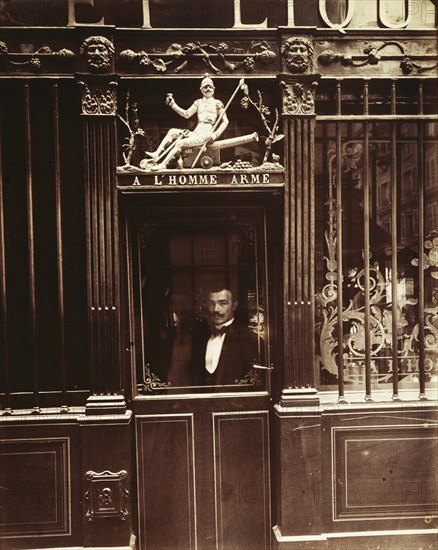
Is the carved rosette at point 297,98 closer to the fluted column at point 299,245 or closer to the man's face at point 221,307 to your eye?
the fluted column at point 299,245

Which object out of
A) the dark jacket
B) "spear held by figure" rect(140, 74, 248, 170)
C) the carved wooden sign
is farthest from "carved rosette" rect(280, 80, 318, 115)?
the dark jacket

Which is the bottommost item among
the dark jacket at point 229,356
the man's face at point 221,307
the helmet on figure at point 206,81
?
the dark jacket at point 229,356

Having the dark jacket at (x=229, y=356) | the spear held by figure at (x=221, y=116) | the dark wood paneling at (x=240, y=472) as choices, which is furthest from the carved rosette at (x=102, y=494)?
the spear held by figure at (x=221, y=116)

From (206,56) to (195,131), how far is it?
25.2 inches

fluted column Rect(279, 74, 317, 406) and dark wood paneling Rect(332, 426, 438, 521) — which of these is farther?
dark wood paneling Rect(332, 426, 438, 521)

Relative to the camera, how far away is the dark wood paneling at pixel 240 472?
4.74 metres

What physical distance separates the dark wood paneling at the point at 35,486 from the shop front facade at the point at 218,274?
2 centimetres

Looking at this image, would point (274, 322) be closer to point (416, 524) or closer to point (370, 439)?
point (370, 439)

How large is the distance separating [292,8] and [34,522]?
16.5ft

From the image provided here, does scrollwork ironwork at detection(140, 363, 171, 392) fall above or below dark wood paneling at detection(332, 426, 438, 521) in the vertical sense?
above

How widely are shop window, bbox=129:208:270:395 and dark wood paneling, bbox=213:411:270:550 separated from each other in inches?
12.5

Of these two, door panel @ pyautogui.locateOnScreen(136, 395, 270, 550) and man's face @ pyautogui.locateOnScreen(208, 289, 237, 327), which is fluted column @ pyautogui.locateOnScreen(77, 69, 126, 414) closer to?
door panel @ pyautogui.locateOnScreen(136, 395, 270, 550)

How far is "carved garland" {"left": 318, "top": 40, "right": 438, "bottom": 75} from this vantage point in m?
4.55

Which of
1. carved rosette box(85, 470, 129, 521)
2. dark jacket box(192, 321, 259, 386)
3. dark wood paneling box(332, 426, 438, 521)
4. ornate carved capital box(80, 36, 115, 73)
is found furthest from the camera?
dark jacket box(192, 321, 259, 386)
